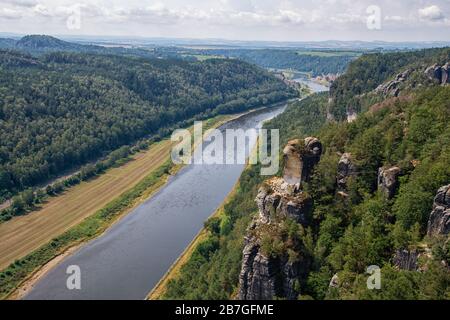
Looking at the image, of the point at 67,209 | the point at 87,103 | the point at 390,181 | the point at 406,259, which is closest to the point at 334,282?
the point at 406,259

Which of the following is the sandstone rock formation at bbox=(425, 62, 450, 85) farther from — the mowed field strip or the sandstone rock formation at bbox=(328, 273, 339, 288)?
the sandstone rock formation at bbox=(328, 273, 339, 288)

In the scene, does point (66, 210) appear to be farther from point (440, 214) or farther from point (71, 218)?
point (440, 214)

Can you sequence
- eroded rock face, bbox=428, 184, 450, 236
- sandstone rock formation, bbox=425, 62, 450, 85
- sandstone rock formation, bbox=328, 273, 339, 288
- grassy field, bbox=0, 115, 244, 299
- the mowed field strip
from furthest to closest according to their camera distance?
1. sandstone rock formation, bbox=425, 62, 450, 85
2. the mowed field strip
3. grassy field, bbox=0, 115, 244, 299
4. sandstone rock formation, bbox=328, 273, 339, 288
5. eroded rock face, bbox=428, 184, 450, 236

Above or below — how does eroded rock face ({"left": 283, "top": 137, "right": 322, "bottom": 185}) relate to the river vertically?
above

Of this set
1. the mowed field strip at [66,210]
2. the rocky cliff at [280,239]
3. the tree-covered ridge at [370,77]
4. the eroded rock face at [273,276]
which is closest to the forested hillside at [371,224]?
the rocky cliff at [280,239]

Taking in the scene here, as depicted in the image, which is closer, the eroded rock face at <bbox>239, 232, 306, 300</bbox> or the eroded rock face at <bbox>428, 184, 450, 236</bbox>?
the eroded rock face at <bbox>428, 184, 450, 236</bbox>

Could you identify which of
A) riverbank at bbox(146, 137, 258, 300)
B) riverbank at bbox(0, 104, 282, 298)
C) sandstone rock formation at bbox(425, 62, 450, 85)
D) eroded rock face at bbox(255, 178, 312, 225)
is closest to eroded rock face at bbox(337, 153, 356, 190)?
eroded rock face at bbox(255, 178, 312, 225)

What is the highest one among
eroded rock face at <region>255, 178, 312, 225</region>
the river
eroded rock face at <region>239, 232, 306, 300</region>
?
eroded rock face at <region>255, 178, 312, 225</region>
